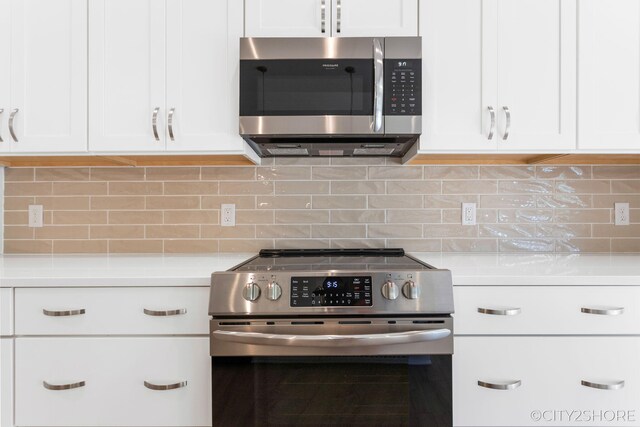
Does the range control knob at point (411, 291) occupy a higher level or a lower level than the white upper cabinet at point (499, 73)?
lower

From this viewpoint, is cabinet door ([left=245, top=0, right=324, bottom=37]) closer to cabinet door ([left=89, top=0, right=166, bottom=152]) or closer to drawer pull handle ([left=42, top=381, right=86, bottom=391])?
cabinet door ([left=89, top=0, right=166, bottom=152])

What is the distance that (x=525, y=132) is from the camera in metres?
1.69

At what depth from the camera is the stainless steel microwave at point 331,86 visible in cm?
163

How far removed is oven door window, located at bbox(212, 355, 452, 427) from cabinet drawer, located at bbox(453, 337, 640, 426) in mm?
103

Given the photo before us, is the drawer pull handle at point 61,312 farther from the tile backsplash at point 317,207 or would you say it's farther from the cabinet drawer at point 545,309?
the cabinet drawer at point 545,309

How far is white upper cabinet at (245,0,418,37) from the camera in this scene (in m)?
1.68

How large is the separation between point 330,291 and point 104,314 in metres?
0.77

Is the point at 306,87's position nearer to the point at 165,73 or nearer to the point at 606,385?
the point at 165,73

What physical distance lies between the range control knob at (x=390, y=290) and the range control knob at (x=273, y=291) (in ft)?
1.11

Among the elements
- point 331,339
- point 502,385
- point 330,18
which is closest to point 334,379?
point 331,339

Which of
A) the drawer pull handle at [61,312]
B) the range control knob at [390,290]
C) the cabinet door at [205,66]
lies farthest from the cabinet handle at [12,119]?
the range control knob at [390,290]

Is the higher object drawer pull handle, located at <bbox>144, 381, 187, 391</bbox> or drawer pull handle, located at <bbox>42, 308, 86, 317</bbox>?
drawer pull handle, located at <bbox>42, 308, 86, 317</bbox>

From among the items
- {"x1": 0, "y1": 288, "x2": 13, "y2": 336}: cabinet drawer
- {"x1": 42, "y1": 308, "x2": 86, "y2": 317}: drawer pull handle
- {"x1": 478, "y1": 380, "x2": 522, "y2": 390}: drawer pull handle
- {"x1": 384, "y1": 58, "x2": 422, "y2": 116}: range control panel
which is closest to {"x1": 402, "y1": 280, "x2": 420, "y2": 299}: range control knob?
{"x1": 478, "y1": 380, "x2": 522, "y2": 390}: drawer pull handle

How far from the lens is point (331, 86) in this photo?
1.65 meters
